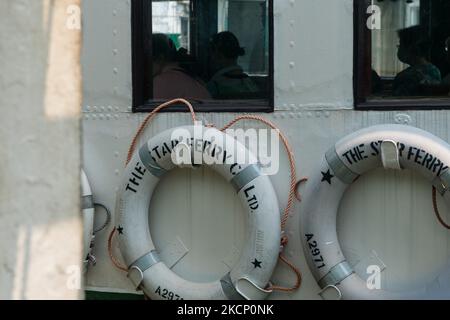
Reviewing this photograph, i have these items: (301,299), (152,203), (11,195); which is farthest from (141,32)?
(11,195)

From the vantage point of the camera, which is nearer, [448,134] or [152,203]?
[448,134]

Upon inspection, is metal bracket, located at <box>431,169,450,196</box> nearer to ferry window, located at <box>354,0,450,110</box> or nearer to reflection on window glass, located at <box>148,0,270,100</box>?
ferry window, located at <box>354,0,450,110</box>

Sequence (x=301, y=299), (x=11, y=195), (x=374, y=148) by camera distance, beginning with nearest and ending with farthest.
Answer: (x=11, y=195) → (x=374, y=148) → (x=301, y=299)

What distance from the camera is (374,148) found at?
11.4 ft

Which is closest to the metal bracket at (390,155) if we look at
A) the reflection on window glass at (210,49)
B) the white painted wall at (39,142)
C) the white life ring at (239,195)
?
the white life ring at (239,195)

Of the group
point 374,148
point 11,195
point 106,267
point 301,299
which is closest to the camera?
point 11,195

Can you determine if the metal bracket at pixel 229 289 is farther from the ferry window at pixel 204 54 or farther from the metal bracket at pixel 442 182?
the metal bracket at pixel 442 182

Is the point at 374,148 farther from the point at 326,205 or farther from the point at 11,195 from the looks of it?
the point at 11,195

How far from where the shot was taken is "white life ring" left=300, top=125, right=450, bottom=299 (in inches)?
135

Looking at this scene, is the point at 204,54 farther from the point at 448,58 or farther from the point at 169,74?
the point at 448,58

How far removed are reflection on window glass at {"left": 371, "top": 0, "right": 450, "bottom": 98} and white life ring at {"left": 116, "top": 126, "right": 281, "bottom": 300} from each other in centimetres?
71

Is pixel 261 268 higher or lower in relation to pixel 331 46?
lower

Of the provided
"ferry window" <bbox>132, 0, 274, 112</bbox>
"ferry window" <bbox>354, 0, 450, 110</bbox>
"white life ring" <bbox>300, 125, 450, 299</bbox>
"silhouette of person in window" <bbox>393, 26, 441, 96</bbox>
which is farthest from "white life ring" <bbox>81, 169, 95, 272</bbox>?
"silhouette of person in window" <bbox>393, 26, 441, 96</bbox>

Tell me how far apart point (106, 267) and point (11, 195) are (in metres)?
2.24
